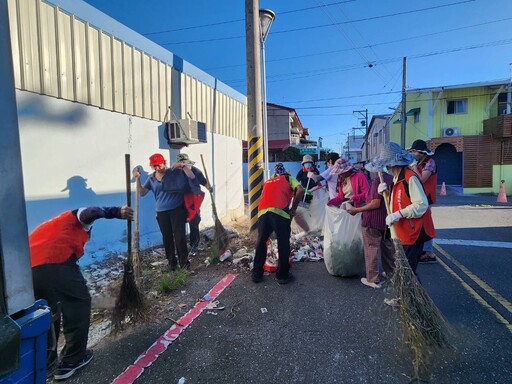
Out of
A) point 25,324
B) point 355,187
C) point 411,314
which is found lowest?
point 411,314

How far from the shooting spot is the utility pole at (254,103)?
6.56 m

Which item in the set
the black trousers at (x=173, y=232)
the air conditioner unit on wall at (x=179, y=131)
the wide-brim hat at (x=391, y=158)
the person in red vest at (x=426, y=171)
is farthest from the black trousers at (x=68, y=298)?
the person in red vest at (x=426, y=171)

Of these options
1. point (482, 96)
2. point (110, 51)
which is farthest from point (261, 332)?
point (482, 96)

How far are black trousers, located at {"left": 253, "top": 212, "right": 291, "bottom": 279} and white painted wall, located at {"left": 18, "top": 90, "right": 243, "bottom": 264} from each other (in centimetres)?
250

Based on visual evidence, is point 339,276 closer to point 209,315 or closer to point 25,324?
point 209,315

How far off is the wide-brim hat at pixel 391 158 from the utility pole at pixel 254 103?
3.41m

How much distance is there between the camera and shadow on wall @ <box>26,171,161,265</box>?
13.9 feet

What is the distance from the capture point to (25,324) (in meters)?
1.32

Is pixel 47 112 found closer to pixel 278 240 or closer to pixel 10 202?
pixel 278 240

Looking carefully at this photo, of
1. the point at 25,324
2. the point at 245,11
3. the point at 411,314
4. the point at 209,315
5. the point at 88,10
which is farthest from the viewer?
the point at 245,11

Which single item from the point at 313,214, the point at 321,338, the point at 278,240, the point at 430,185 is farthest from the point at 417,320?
the point at 313,214

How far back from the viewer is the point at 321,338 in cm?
308

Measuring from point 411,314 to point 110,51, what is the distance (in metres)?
5.59

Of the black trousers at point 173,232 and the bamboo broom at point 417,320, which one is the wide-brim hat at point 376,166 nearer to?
the bamboo broom at point 417,320
